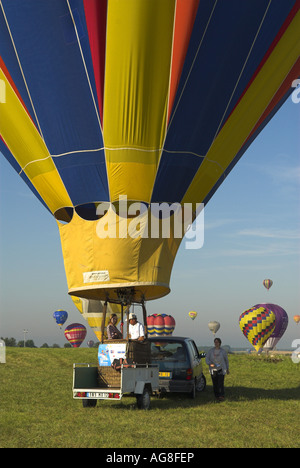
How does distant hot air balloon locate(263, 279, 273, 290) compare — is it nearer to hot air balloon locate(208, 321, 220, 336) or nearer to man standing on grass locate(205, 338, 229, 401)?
hot air balloon locate(208, 321, 220, 336)

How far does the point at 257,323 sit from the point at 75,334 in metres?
21.3

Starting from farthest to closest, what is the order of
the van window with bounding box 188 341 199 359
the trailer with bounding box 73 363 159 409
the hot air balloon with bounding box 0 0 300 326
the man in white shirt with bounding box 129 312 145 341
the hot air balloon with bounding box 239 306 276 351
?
the hot air balloon with bounding box 239 306 276 351 < the van window with bounding box 188 341 199 359 < the man in white shirt with bounding box 129 312 145 341 < the hot air balloon with bounding box 0 0 300 326 < the trailer with bounding box 73 363 159 409

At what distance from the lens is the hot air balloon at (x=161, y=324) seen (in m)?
55.9

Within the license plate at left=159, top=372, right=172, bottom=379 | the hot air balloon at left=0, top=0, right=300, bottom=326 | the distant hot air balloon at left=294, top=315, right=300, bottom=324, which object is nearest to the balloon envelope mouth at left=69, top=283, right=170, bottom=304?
the hot air balloon at left=0, top=0, right=300, bottom=326

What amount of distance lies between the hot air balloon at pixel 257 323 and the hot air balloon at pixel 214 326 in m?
31.2

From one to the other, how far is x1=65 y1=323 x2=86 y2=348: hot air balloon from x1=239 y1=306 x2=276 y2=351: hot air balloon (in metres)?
19.4

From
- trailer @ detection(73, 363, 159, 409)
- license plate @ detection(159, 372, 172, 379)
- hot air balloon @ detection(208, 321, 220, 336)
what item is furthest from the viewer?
hot air balloon @ detection(208, 321, 220, 336)

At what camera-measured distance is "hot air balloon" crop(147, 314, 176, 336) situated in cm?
5591

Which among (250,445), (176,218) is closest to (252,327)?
(176,218)

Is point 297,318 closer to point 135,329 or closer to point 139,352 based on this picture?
point 135,329

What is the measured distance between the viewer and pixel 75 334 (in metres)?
59.2

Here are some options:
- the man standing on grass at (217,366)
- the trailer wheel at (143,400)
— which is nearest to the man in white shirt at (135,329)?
the trailer wheel at (143,400)

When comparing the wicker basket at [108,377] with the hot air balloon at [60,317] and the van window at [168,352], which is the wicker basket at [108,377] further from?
the hot air balloon at [60,317]

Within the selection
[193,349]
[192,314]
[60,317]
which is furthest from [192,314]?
[193,349]
